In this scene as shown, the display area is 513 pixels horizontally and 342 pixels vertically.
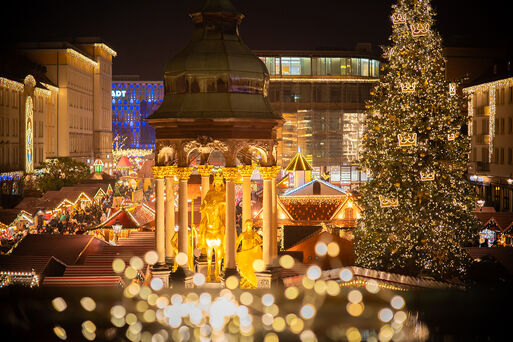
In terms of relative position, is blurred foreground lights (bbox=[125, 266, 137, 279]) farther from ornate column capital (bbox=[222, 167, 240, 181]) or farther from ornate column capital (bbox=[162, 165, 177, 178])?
ornate column capital (bbox=[222, 167, 240, 181])

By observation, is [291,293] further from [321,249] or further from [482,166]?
[482,166]

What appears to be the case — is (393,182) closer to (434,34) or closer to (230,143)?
(434,34)

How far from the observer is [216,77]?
57.7 feet

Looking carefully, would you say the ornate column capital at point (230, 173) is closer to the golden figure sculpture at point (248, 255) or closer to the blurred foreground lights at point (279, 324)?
the golden figure sculpture at point (248, 255)

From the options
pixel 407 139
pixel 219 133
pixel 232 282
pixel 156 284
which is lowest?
pixel 156 284

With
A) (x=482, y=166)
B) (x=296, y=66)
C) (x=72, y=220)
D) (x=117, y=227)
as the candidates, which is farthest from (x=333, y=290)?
(x=296, y=66)

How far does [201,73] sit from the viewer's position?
693 inches

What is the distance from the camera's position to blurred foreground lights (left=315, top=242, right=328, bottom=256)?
25.8 m

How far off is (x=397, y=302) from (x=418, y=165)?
8236 mm

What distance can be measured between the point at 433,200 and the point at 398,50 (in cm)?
414

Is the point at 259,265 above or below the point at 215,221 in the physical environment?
below

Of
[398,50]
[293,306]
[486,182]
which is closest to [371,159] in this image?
[398,50]

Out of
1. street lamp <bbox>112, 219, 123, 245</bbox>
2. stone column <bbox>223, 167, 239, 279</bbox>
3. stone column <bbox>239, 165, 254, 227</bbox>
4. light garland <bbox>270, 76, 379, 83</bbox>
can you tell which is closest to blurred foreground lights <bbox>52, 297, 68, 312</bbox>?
stone column <bbox>223, 167, 239, 279</bbox>

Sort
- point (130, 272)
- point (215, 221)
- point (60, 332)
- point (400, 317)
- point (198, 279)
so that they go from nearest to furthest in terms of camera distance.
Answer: point (60, 332)
point (400, 317)
point (215, 221)
point (198, 279)
point (130, 272)
